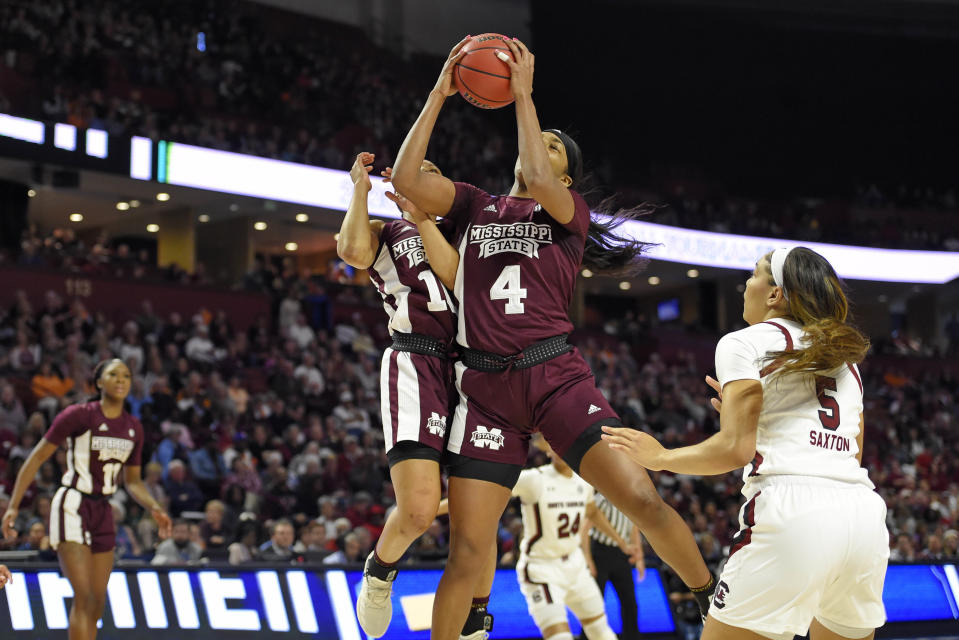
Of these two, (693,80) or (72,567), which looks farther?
(693,80)

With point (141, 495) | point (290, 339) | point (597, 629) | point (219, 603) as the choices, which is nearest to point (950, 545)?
point (597, 629)

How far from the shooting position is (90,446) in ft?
23.8

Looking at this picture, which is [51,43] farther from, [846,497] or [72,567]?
[846,497]

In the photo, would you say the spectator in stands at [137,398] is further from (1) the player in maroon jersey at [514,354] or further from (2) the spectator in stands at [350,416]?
(1) the player in maroon jersey at [514,354]

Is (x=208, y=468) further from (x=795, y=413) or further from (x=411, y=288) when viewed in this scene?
(x=795, y=413)

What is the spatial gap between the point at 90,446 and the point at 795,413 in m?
5.34

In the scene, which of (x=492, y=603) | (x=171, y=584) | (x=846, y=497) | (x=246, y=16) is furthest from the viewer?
(x=246, y=16)

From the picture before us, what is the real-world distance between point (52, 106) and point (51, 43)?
2312 mm

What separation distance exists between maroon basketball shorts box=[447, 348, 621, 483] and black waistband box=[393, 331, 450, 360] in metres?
0.22

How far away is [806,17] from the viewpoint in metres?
30.6

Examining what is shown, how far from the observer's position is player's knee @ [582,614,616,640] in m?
8.03

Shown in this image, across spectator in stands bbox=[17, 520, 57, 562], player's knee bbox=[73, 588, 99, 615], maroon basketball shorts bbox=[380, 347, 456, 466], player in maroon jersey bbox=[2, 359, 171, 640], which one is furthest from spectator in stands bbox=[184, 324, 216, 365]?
maroon basketball shorts bbox=[380, 347, 456, 466]

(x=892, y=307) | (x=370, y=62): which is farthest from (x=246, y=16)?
(x=892, y=307)

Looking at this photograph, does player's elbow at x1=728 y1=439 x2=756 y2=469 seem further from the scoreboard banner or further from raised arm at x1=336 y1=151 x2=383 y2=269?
the scoreboard banner
